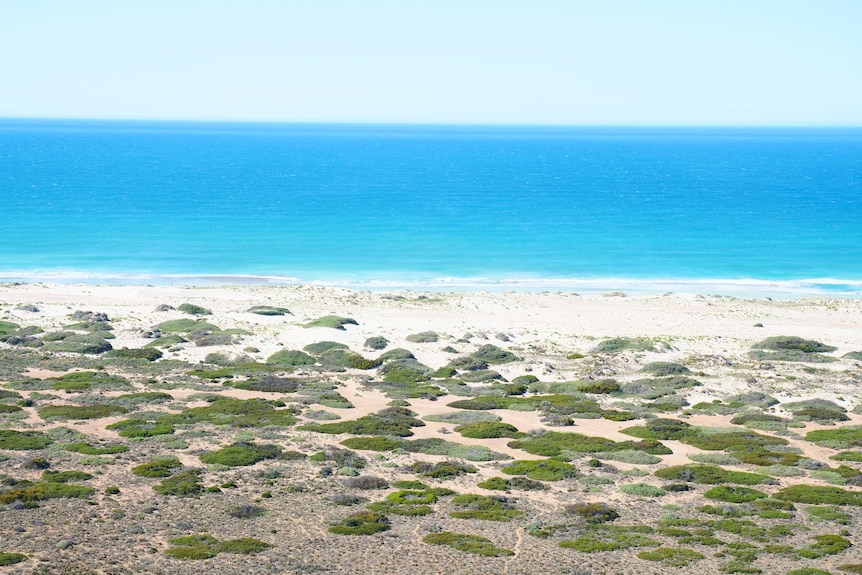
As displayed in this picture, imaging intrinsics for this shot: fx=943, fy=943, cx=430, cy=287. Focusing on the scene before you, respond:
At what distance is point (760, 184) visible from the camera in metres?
151

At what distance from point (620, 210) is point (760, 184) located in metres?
46.8

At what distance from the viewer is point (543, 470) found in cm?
2959

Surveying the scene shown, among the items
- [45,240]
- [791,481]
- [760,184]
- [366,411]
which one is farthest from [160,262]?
[760,184]

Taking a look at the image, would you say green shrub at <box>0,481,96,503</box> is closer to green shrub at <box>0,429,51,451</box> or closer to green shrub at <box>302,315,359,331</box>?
green shrub at <box>0,429,51,451</box>

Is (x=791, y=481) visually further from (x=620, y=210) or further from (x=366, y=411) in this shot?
(x=620, y=210)

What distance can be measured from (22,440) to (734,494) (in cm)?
2248

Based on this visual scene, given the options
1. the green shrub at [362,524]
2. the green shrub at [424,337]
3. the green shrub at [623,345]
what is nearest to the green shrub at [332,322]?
the green shrub at [424,337]

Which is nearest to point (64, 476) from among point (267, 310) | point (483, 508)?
point (483, 508)

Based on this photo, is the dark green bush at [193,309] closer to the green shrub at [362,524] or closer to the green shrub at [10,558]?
the green shrub at [362,524]

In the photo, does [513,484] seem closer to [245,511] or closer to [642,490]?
[642,490]

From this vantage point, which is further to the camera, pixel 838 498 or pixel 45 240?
pixel 45 240

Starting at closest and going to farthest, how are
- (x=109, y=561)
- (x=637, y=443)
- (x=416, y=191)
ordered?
(x=109, y=561), (x=637, y=443), (x=416, y=191)

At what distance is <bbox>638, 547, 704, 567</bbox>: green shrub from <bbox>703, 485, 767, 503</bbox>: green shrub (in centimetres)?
476

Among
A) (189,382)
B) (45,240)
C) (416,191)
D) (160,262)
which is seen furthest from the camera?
(416,191)
